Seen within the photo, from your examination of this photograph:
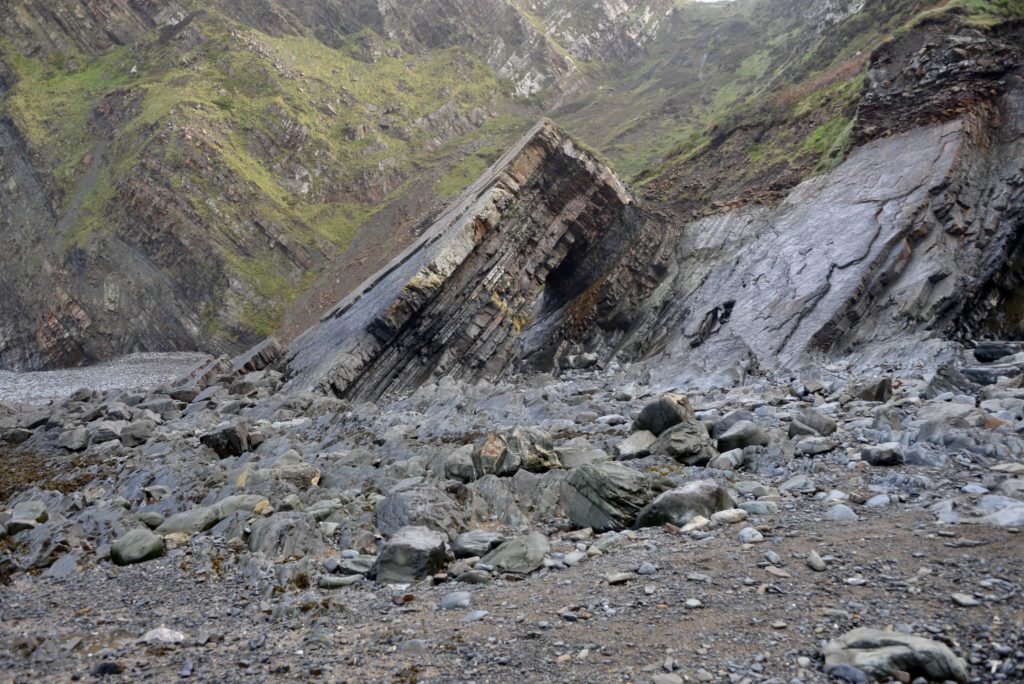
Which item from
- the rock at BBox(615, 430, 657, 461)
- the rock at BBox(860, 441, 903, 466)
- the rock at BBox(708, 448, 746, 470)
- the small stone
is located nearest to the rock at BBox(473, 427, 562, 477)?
the rock at BBox(615, 430, 657, 461)

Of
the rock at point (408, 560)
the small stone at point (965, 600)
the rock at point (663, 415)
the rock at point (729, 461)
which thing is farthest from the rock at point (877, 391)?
the rock at point (408, 560)

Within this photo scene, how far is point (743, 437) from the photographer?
780 centimetres

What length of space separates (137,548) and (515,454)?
4.46 meters

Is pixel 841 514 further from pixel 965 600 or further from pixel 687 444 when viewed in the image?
pixel 687 444

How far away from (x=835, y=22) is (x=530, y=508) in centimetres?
4426

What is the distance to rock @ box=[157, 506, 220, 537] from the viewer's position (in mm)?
8410

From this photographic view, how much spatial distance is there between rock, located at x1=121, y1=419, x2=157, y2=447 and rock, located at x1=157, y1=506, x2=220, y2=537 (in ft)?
27.9

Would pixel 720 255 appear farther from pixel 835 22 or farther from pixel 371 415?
pixel 835 22

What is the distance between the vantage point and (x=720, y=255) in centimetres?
1984

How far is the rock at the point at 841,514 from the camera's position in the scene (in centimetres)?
543

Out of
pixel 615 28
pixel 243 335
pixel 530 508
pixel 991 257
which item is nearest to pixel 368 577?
pixel 530 508

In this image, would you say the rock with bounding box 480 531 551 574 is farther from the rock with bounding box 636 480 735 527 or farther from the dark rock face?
the dark rock face

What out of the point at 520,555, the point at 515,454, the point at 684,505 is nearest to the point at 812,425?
the point at 684,505

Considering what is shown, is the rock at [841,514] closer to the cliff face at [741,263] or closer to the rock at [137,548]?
the cliff face at [741,263]
